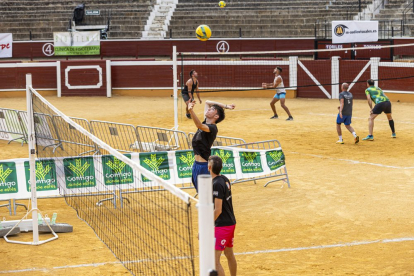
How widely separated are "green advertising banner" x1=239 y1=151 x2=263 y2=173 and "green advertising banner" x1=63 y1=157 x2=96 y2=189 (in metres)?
3.25

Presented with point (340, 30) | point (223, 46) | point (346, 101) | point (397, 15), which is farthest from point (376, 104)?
point (397, 15)

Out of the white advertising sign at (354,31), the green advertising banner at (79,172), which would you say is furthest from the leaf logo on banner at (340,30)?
the green advertising banner at (79,172)

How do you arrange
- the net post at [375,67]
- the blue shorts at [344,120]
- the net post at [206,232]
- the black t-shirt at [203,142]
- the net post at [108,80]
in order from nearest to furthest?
the net post at [206,232]
the black t-shirt at [203,142]
the blue shorts at [344,120]
the net post at [375,67]
the net post at [108,80]

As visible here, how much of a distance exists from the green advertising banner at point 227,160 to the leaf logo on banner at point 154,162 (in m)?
1.19

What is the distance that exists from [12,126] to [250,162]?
969cm

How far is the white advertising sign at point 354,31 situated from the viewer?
30641mm

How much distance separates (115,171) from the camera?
13102 millimetres

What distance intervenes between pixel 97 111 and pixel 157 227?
17.0 metres

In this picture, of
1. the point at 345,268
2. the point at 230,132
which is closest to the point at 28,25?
the point at 230,132

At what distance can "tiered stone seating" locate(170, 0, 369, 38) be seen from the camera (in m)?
38.6

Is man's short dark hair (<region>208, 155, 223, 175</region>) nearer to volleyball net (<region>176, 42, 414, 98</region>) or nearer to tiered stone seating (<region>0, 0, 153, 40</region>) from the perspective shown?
volleyball net (<region>176, 42, 414, 98</region>)

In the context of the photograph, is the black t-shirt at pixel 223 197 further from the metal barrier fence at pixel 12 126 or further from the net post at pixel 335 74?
the net post at pixel 335 74

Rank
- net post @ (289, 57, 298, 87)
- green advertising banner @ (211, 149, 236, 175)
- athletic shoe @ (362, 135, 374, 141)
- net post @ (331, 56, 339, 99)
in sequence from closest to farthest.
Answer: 1. green advertising banner @ (211, 149, 236, 175)
2. athletic shoe @ (362, 135, 374, 141)
3. net post @ (331, 56, 339, 99)
4. net post @ (289, 57, 298, 87)

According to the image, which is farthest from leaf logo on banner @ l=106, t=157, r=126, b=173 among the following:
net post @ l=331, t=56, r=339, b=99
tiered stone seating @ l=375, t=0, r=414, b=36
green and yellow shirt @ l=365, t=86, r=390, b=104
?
tiered stone seating @ l=375, t=0, r=414, b=36
